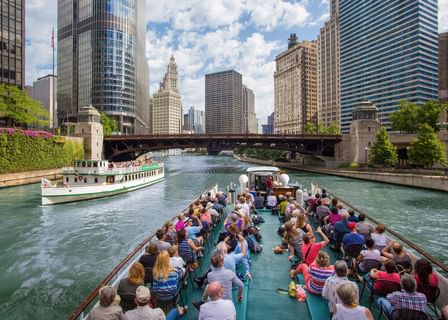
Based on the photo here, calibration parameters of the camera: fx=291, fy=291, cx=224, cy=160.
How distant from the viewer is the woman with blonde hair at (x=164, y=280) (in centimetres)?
549

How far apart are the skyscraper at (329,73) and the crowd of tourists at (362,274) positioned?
167716mm

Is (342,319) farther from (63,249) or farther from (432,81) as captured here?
(432,81)

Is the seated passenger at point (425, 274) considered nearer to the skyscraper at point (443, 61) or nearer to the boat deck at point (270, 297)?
the boat deck at point (270, 297)

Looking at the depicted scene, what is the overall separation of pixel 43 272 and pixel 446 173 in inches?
1707

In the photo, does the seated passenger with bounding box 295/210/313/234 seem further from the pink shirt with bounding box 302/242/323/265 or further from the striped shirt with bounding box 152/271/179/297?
the striped shirt with bounding box 152/271/179/297

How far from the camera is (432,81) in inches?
5187

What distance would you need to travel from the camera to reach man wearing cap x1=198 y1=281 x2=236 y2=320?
4.24 meters

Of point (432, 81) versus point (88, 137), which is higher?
point (432, 81)

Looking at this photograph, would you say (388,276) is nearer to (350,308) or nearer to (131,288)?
(350,308)

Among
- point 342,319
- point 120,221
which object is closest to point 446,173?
point 120,221

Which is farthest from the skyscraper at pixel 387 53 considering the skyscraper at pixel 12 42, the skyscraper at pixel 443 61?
the skyscraper at pixel 12 42

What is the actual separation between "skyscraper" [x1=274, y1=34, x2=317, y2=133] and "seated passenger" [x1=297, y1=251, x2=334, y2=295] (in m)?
169

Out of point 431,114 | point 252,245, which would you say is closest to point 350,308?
point 252,245

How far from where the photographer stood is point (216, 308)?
429cm
